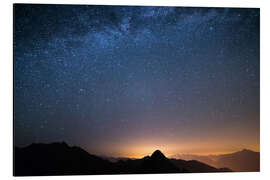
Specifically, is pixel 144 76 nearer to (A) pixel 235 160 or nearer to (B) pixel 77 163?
(B) pixel 77 163

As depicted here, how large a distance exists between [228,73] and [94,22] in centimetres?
171

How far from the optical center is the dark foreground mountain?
14.6 ft

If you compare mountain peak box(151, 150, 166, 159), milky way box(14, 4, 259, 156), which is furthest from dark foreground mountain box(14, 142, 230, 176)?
milky way box(14, 4, 259, 156)

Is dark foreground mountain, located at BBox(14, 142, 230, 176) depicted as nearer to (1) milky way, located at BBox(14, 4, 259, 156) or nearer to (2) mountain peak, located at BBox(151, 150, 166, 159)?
(2) mountain peak, located at BBox(151, 150, 166, 159)

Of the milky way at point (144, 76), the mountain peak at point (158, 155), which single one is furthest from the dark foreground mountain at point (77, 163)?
the milky way at point (144, 76)

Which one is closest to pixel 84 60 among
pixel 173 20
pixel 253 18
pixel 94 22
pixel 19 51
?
pixel 94 22

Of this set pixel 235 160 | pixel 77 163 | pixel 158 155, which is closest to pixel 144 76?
pixel 158 155

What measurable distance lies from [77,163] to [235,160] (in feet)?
6.11

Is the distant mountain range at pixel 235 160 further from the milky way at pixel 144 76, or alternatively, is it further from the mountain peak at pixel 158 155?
the mountain peak at pixel 158 155

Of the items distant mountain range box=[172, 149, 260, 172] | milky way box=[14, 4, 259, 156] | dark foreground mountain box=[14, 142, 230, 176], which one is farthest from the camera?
distant mountain range box=[172, 149, 260, 172]

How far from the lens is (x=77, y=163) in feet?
14.8

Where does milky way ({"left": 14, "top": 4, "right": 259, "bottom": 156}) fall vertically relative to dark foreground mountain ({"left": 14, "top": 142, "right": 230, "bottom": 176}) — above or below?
above

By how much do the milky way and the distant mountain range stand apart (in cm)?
8

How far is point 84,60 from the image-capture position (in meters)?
4.61
